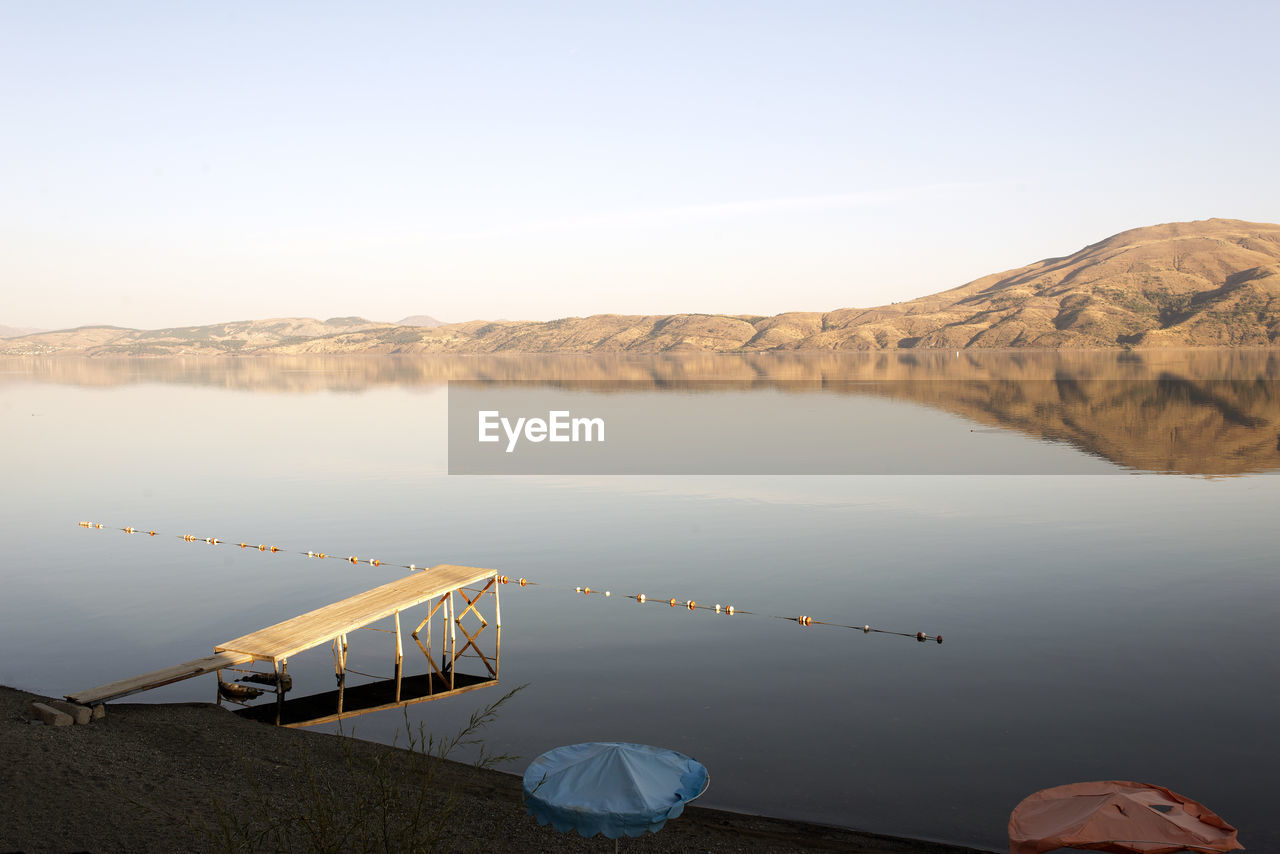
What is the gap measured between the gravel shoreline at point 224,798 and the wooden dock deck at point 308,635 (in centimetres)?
100

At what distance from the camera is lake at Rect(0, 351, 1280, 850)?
69.5 ft

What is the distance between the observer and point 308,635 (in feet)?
80.4

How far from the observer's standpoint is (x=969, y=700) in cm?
2403

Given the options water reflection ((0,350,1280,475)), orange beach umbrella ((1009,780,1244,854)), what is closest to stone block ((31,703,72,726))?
orange beach umbrella ((1009,780,1244,854))

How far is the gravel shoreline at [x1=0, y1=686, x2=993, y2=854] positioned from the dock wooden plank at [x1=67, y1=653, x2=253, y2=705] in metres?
0.58

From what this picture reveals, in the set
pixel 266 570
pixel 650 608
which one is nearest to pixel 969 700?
pixel 650 608

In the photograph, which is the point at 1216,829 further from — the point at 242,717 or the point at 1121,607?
the point at 242,717

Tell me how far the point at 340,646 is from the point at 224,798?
7.63 meters

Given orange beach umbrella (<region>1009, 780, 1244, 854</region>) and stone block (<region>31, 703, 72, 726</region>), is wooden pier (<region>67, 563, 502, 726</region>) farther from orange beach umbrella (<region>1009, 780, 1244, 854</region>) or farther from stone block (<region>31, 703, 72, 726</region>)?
orange beach umbrella (<region>1009, 780, 1244, 854</region>)

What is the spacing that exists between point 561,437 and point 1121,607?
206 feet

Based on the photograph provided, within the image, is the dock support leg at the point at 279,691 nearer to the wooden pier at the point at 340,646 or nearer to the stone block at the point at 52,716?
the wooden pier at the point at 340,646

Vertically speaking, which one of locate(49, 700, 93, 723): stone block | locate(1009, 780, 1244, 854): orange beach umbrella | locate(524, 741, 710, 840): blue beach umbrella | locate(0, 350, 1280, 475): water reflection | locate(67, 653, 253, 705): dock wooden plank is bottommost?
locate(49, 700, 93, 723): stone block

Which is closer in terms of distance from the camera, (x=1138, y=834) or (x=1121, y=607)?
(x=1138, y=834)

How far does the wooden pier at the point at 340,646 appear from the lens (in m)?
23.3
